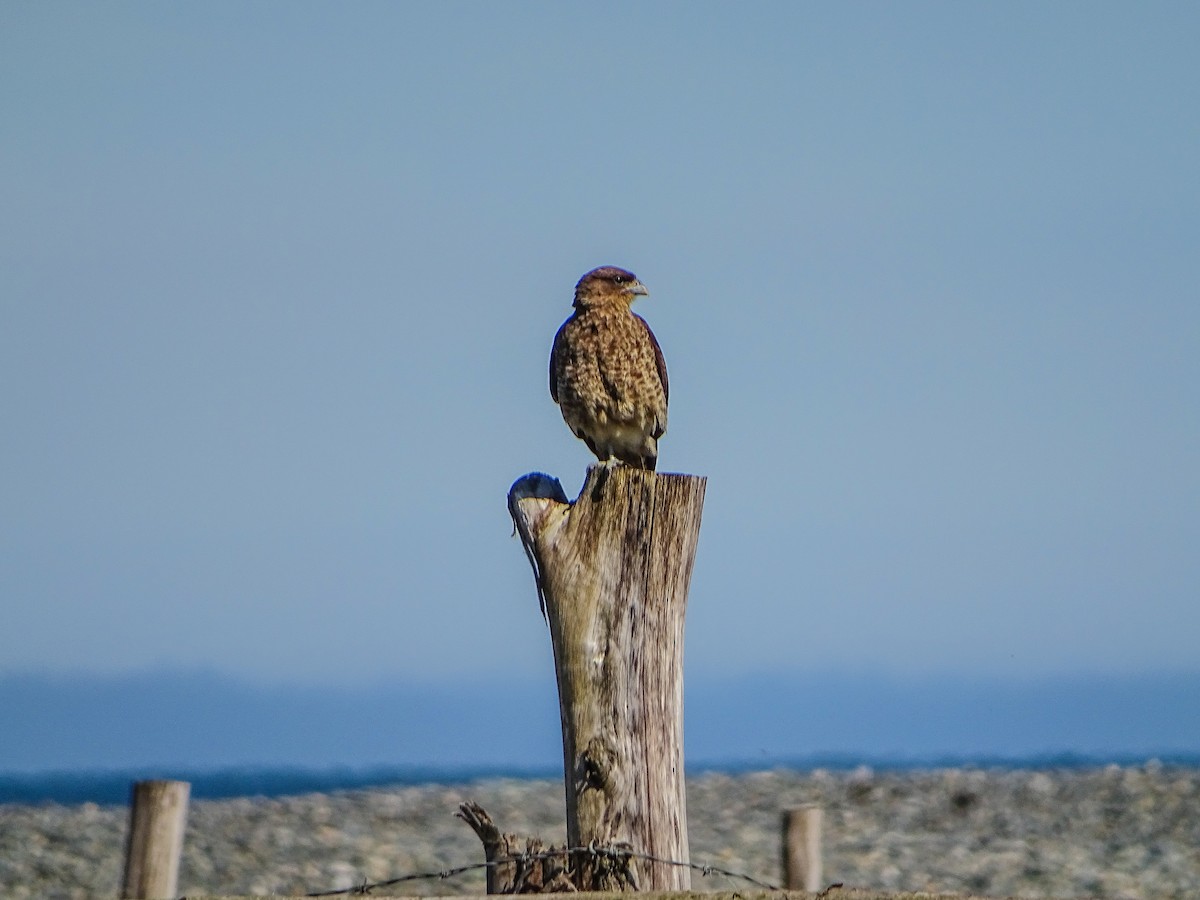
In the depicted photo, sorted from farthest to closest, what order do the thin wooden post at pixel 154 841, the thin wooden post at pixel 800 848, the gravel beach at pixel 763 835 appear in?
the gravel beach at pixel 763 835, the thin wooden post at pixel 800 848, the thin wooden post at pixel 154 841

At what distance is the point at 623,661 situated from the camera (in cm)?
518

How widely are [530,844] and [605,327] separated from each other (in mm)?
4688

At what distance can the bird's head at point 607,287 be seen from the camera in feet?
31.6

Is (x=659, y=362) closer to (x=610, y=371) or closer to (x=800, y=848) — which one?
(x=610, y=371)

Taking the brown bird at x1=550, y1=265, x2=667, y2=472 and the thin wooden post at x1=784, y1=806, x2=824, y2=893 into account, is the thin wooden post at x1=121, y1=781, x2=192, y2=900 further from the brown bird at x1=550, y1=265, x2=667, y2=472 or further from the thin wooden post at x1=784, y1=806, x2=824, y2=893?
the thin wooden post at x1=784, y1=806, x2=824, y2=893

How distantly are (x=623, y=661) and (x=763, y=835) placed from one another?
36.6ft

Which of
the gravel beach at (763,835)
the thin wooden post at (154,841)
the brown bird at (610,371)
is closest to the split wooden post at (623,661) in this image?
the thin wooden post at (154,841)

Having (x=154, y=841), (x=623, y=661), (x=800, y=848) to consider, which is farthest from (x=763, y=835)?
(x=623, y=661)

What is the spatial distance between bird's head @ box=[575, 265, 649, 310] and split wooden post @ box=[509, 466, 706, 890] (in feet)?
14.1

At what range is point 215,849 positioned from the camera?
49.9 ft

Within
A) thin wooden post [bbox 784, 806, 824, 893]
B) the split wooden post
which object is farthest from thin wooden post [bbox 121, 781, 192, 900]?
thin wooden post [bbox 784, 806, 824, 893]

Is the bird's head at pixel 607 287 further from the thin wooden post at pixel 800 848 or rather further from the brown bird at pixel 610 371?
the thin wooden post at pixel 800 848

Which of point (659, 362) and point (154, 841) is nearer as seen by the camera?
point (154, 841)

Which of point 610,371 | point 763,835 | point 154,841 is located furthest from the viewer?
point 763,835
